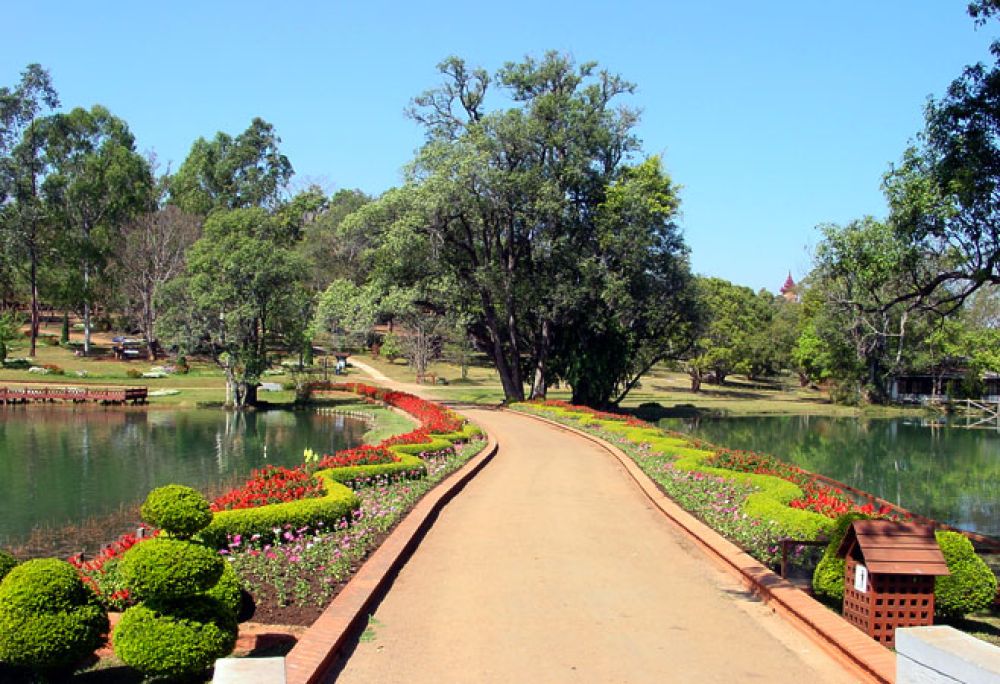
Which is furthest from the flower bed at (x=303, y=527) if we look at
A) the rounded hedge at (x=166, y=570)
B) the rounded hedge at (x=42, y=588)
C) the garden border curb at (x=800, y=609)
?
the garden border curb at (x=800, y=609)

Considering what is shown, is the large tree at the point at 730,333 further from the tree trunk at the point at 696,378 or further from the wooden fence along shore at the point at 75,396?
the wooden fence along shore at the point at 75,396

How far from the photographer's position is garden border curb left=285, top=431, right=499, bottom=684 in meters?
6.23

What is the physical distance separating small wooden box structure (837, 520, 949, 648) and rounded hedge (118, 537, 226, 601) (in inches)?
203

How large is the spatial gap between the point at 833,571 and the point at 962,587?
1064 mm

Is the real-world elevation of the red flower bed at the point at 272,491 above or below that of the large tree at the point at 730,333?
below

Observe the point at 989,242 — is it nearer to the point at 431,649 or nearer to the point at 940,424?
the point at 431,649

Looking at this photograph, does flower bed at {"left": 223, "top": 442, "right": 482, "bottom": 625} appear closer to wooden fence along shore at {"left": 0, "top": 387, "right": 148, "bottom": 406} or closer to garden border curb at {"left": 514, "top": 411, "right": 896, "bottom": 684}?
garden border curb at {"left": 514, "top": 411, "right": 896, "bottom": 684}

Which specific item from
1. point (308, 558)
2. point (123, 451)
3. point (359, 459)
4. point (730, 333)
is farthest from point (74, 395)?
point (730, 333)

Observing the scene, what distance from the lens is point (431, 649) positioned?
22.7 ft

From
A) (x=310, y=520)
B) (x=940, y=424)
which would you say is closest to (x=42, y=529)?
(x=310, y=520)

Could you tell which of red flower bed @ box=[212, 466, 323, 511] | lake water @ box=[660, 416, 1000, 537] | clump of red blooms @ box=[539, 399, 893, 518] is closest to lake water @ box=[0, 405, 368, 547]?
red flower bed @ box=[212, 466, 323, 511]

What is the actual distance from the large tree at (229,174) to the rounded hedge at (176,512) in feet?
215

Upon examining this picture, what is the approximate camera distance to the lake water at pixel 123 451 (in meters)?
17.3

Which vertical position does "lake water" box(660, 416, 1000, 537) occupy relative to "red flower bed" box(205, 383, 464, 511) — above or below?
below
